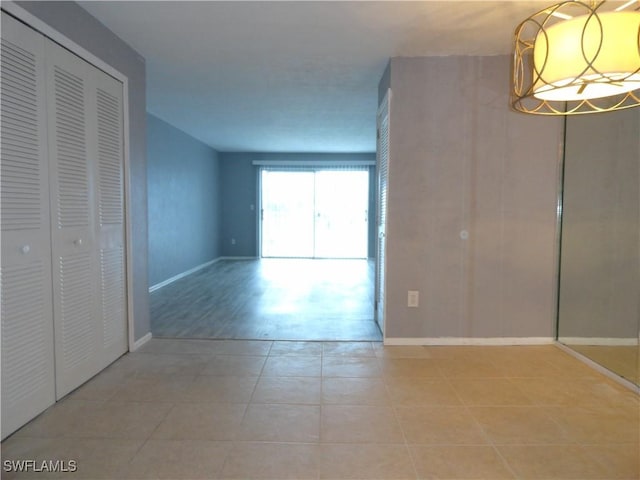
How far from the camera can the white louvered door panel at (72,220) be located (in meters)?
2.17

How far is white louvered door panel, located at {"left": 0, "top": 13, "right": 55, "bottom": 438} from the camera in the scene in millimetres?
1832

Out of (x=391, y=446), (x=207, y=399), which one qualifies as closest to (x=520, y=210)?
(x=391, y=446)

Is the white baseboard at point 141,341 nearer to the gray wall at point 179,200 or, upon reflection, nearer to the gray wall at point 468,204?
the gray wall at point 468,204

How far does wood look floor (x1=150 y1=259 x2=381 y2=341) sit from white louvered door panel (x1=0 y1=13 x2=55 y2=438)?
1407mm

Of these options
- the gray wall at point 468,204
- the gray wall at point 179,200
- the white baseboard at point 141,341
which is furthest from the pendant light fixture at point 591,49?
the gray wall at point 179,200

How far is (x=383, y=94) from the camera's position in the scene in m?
3.46

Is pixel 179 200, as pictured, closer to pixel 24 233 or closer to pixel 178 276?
pixel 178 276

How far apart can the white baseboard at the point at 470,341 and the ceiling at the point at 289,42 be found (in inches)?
85.6

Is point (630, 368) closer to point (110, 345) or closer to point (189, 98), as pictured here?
point (110, 345)

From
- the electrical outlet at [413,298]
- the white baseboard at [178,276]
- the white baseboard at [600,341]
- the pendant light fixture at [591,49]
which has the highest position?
the pendant light fixture at [591,49]

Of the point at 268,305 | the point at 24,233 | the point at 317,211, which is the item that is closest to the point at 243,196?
the point at 317,211

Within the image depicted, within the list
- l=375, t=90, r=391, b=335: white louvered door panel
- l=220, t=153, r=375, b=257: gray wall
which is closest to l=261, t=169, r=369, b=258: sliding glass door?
l=220, t=153, r=375, b=257: gray wall

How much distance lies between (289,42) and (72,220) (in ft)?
5.92

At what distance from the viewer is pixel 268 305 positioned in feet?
14.7
